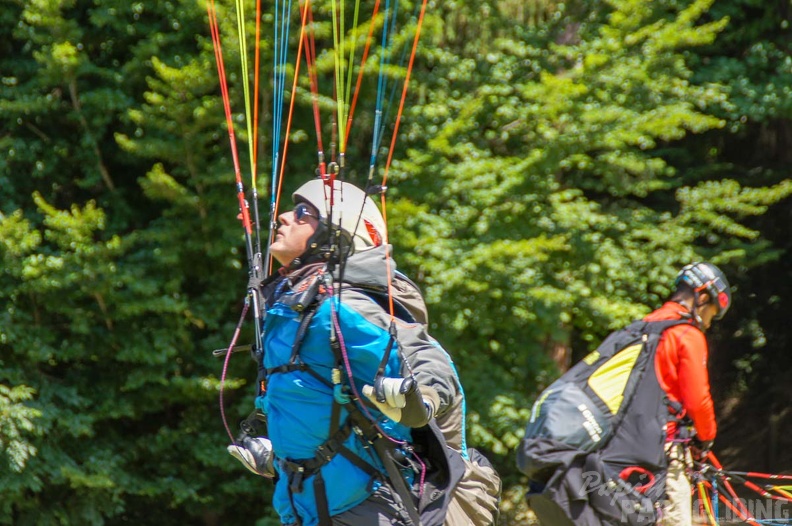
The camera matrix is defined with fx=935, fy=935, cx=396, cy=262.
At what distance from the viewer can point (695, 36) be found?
7.63 meters

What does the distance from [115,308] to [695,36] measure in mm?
5231

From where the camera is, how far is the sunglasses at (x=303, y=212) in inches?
125

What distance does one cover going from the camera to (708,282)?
4617 millimetres

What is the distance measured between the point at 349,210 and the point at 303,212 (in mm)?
158

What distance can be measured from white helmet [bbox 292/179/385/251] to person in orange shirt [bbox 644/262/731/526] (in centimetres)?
182

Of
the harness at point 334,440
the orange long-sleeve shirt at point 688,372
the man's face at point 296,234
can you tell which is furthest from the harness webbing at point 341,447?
the orange long-sleeve shirt at point 688,372

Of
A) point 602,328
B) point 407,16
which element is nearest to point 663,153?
point 602,328

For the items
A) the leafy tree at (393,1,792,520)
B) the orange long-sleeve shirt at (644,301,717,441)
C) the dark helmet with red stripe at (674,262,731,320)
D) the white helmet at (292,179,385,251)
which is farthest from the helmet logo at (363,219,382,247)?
the leafy tree at (393,1,792,520)

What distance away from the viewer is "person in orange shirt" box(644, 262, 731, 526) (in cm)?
436

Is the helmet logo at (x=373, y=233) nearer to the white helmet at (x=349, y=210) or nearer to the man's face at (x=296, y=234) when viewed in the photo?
the white helmet at (x=349, y=210)

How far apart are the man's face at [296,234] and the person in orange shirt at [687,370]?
2.07m

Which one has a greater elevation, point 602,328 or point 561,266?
point 561,266

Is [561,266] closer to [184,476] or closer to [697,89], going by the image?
[697,89]

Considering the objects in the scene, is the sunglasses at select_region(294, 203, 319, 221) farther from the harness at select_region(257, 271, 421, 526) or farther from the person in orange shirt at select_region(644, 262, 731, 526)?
the person in orange shirt at select_region(644, 262, 731, 526)
